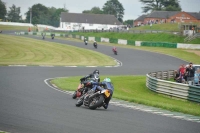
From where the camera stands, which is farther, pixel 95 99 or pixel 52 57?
pixel 52 57

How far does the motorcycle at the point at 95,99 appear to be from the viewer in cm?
1402

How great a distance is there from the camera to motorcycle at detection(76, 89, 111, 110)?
1402 centimetres

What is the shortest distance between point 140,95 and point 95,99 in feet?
27.5

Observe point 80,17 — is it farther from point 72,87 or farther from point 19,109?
point 19,109

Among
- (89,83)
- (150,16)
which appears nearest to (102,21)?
(150,16)

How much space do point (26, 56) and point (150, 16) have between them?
96.7 m

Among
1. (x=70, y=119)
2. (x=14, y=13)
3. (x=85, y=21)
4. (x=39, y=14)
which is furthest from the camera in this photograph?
(x=14, y=13)

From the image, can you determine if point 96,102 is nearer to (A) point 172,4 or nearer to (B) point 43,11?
(A) point 172,4

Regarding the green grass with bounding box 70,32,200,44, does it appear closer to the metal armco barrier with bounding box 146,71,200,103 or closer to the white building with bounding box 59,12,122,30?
the metal armco barrier with bounding box 146,71,200,103

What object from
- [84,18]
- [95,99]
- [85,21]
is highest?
[84,18]

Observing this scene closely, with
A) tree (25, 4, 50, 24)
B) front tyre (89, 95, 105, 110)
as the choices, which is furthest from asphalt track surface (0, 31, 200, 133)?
tree (25, 4, 50, 24)

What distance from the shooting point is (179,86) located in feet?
68.4

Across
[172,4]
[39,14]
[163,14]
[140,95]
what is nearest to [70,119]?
[140,95]

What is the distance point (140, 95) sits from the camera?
73.3 feet
